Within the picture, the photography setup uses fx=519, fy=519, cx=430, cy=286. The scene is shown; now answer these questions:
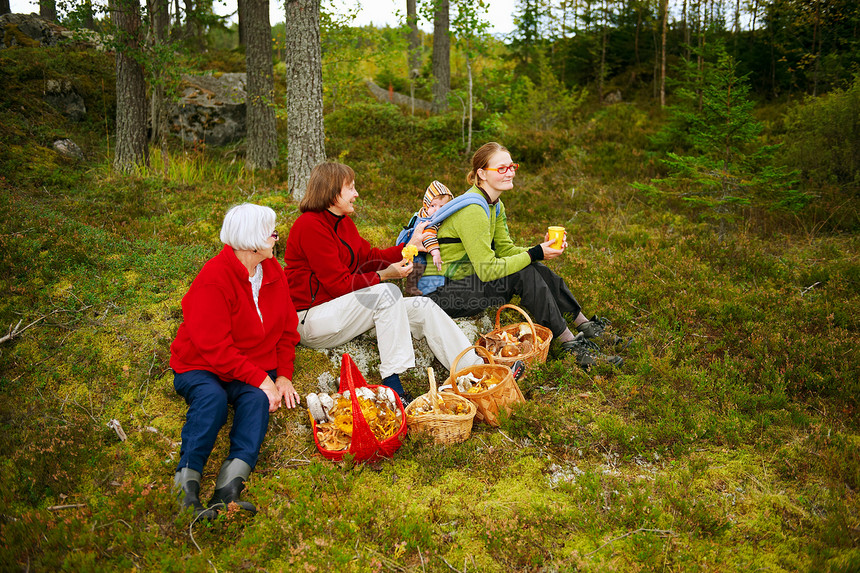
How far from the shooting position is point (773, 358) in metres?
4.87

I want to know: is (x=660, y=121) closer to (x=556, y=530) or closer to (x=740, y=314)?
(x=740, y=314)

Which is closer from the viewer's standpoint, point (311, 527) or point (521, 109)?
point (311, 527)

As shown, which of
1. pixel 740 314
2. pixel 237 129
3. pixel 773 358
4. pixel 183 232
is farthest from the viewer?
pixel 237 129

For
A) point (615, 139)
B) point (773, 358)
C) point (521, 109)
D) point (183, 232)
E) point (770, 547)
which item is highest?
point (521, 109)

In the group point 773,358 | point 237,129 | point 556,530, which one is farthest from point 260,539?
point 237,129

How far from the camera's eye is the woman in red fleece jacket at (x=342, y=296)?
4.43 m

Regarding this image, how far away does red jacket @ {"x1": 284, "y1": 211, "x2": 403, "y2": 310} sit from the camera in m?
4.43

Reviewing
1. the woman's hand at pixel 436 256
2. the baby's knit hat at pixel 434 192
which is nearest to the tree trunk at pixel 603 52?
the baby's knit hat at pixel 434 192

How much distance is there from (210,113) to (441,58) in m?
6.61

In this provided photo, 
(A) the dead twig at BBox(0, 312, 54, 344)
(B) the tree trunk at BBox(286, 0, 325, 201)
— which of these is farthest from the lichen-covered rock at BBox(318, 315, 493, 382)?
(B) the tree trunk at BBox(286, 0, 325, 201)

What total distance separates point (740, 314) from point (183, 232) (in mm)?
6810

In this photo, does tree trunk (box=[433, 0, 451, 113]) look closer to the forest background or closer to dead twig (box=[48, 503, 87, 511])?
the forest background

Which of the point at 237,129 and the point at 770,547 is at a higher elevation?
the point at 237,129

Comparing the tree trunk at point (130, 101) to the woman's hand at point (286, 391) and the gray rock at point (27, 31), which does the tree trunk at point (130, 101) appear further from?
the woman's hand at point (286, 391)
